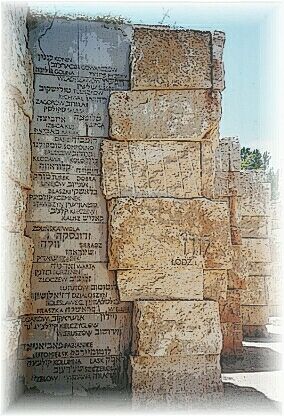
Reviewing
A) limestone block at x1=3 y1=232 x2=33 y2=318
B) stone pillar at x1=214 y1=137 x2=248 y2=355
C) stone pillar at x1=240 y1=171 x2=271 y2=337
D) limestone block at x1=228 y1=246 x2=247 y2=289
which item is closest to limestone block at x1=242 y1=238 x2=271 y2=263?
stone pillar at x1=240 y1=171 x2=271 y2=337

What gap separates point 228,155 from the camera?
27.4 ft

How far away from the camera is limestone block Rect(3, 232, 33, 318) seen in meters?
4.12

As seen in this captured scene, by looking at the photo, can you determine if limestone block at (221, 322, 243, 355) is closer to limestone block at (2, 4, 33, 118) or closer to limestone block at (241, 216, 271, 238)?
limestone block at (241, 216, 271, 238)

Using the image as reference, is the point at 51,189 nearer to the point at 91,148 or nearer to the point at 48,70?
the point at 91,148

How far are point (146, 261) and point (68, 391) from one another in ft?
4.05

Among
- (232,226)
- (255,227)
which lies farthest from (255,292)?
(232,226)

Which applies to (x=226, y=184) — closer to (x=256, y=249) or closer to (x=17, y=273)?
(x=256, y=249)

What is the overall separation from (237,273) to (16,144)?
14.9ft

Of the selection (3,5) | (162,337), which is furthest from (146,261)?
(3,5)

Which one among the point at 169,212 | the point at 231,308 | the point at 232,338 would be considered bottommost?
the point at 232,338

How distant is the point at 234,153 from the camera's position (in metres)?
8.40

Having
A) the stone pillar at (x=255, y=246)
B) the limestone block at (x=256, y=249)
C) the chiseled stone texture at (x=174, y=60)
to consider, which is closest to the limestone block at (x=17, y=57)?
the chiseled stone texture at (x=174, y=60)

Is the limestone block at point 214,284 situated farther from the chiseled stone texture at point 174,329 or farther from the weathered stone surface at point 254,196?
the weathered stone surface at point 254,196

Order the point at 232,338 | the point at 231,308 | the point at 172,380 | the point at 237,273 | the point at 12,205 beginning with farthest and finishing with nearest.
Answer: the point at 237,273, the point at 231,308, the point at 232,338, the point at 172,380, the point at 12,205
